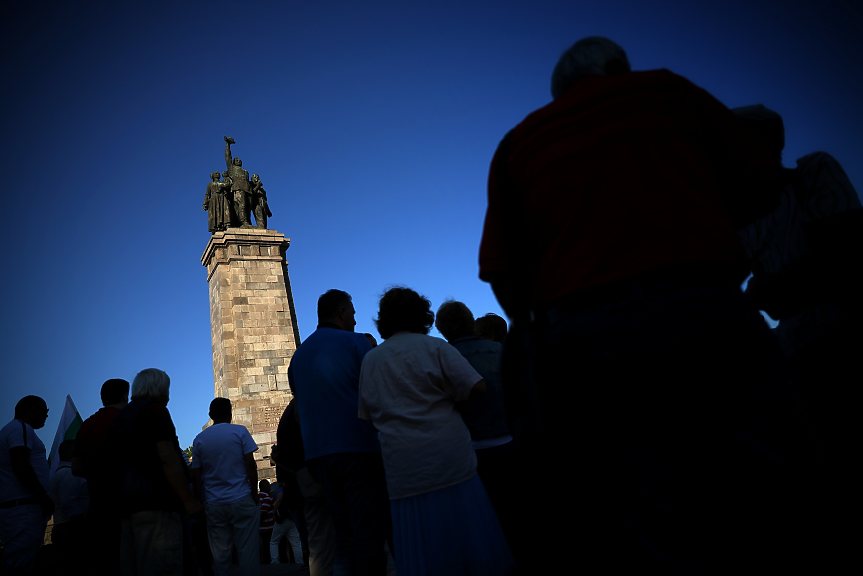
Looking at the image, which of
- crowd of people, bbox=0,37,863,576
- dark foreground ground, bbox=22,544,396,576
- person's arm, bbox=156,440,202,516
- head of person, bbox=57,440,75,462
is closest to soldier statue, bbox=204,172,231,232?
head of person, bbox=57,440,75,462

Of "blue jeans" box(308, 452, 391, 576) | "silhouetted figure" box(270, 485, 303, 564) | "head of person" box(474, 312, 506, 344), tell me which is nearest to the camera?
"blue jeans" box(308, 452, 391, 576)

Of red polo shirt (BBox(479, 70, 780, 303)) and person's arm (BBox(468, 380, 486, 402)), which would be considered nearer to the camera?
red polo shirt (BBox(479, 70, 780, 303))

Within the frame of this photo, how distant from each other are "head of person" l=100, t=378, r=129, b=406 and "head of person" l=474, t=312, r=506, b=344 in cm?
283

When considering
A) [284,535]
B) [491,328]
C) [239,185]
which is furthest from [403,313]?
[239,185]

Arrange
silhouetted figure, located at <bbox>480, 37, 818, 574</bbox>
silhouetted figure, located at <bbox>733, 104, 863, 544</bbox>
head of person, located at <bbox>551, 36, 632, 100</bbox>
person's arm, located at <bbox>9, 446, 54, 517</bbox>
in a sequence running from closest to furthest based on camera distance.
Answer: silhouetted figure, located at <bbox>480, 37, 818, 574</bbox> → head of person, located at <bbox>551, 36, 632, 100</bbox> → silhouetted figure, located at <bbox>733, 104, 863, 544</bbox> → person's arm, located at <bbox>9, 446, 54, 517</bbox>

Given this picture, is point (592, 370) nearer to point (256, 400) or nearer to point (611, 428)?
point (611, 428)

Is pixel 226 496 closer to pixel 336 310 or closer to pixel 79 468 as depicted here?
pixel 79 468

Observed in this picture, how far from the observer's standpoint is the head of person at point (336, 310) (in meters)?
3.56

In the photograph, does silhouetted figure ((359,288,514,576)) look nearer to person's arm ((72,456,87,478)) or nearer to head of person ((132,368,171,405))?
head of person ((132,368,171,405))

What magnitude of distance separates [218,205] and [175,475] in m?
10.4

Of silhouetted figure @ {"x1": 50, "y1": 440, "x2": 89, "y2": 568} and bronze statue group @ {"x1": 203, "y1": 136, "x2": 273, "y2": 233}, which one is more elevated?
bronze statue group @ {"x1": 203, "y1": 136, "x2": 273, "y2": 233}

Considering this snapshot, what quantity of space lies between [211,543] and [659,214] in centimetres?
479

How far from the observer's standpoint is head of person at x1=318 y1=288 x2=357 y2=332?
11.7 ft

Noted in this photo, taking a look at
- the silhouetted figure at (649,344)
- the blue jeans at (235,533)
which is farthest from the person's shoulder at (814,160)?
the blue jeans at (235,533)
